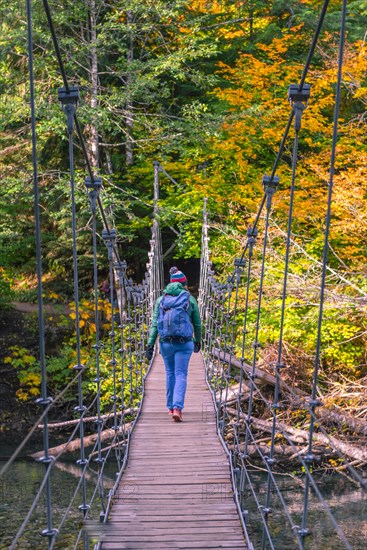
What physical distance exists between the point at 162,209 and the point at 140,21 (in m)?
2.76

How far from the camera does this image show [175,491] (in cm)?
306

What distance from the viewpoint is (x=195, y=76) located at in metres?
9.19

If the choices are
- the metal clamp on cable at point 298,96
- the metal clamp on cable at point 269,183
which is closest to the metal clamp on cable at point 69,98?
the metal clamp on cable at point 298,96

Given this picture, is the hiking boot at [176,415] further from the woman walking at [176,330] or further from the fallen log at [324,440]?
the fallen log at [324,440]

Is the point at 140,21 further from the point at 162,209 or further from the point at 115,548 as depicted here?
the point at 115,548

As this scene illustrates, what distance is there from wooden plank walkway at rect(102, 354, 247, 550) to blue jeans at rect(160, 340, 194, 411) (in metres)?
0.17

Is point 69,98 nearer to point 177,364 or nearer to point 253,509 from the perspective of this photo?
point 177,364

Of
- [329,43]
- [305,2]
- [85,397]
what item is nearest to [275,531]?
[85,397]

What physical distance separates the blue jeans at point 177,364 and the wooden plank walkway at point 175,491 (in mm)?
174

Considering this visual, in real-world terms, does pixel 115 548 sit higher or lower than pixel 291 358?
higher

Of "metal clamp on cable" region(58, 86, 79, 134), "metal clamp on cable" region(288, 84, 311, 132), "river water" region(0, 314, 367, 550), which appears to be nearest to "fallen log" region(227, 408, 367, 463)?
"river water" region(0, 314, 367, 550)

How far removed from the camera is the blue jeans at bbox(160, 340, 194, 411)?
403 centimetres

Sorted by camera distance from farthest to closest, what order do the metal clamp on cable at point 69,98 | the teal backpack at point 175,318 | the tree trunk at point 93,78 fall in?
the tree trunk at point 93,78 < the teal backpack at point 175,318 < the metal clamp on cable at point 69,98

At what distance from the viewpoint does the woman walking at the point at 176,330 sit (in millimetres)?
3967
